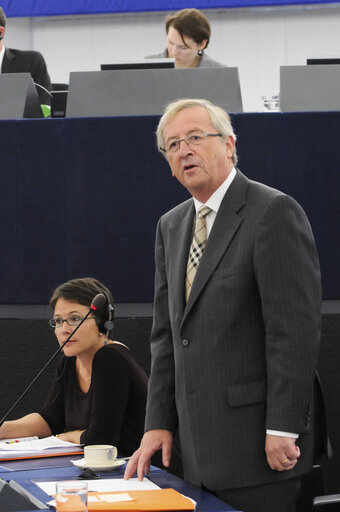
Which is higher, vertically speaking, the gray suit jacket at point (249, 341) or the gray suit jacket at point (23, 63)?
the gray suit jacket at point (23, 63)

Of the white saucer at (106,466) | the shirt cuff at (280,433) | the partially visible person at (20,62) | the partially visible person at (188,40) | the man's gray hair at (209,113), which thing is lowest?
the white saucer at (106,466)

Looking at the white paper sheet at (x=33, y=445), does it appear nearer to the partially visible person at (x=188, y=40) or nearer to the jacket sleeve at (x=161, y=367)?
the jacket sleeve at (x=161, y=367)

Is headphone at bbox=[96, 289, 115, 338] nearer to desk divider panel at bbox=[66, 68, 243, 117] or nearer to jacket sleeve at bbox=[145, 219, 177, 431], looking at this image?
jacket sleeve at bbox=[145, 219, 177, 431]

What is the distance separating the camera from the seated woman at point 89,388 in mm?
2434

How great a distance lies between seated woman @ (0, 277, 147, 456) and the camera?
2434 mm

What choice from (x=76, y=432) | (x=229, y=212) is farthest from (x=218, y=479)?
(x=76, y=432)

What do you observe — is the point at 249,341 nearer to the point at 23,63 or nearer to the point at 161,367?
the point at 161,367

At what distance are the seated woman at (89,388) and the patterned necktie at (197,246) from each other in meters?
0.42

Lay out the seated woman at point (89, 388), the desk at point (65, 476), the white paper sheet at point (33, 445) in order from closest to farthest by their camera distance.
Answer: the desk at point (65, 476)
the white paper sheet at point (33, 445)
the seated woman at point (89, 388)

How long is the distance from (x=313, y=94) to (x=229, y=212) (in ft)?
5.34

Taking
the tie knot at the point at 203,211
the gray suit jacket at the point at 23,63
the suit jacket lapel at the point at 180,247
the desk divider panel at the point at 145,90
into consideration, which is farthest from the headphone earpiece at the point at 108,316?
the gray suit jacket at the point at 23,63

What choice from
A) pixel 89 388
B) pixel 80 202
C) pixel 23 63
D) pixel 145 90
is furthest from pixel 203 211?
pixel 23 63

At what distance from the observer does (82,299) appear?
8.65ft

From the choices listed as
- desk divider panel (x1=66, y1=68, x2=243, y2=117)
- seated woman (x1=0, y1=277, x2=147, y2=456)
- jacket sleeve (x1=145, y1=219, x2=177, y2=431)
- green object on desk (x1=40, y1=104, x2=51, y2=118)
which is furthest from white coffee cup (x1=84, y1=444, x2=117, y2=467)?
green object on desk (x1=40, y1=104, x2=51, y2=118)
